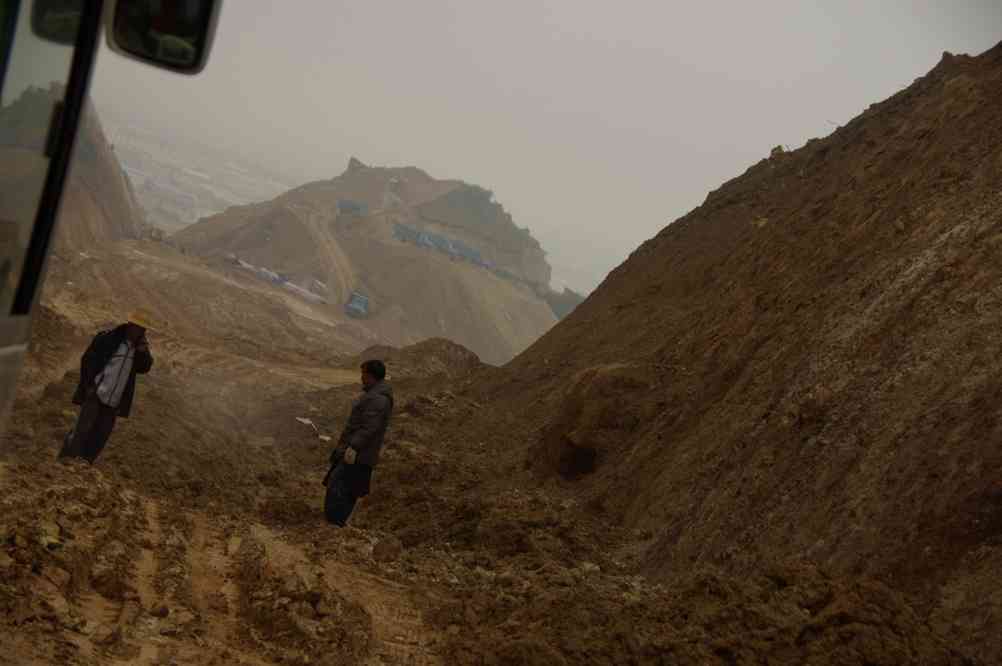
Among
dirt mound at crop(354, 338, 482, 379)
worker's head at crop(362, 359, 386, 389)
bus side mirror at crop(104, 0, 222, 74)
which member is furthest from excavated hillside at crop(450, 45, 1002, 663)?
dirt mound at crop(354, 338, 482, 379)

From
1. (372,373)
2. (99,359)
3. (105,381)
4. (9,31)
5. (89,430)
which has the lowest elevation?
(89,430)

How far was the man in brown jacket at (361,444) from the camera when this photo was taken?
289 inches

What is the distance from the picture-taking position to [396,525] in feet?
27.0

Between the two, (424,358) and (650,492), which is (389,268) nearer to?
(424,358)

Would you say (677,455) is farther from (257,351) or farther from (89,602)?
(257,351)

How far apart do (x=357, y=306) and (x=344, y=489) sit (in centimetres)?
3567

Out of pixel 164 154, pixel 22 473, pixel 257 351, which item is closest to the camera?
pixel 22 473

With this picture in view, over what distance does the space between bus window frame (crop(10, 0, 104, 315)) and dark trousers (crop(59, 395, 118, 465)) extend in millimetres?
4808

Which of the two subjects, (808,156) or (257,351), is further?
(257,351)

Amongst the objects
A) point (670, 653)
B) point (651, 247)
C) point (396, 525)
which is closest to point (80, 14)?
point (670, 653)

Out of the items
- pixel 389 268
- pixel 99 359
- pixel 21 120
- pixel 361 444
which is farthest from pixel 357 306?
pixel 21 120

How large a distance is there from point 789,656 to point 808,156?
14.4 m

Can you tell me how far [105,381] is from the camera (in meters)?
7.22

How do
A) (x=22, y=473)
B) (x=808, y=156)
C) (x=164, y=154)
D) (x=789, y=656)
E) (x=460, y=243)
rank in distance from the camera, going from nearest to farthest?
(x=789, y=656) → (x=22, y=473) → (x=808, y=156) → (x=460, y=243) → (x=164, y=154)
